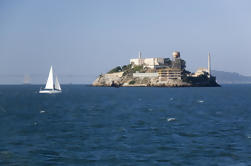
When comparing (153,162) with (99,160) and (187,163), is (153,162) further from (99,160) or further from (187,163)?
(99,160)

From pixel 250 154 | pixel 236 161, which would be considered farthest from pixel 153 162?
pixel 250 154

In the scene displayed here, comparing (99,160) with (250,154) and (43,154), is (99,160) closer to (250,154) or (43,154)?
(43,154)

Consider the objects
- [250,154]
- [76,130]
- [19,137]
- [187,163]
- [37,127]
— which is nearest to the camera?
[187,163]

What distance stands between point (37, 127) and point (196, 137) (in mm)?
22955

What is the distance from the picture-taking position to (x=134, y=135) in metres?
42.1

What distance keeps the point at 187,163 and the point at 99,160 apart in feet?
25.6

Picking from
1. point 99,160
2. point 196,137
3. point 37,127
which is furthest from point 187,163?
point 37,127

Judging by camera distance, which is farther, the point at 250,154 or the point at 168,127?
the point at 168,127

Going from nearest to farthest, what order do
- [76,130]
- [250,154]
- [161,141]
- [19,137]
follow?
[250,154] → [161,141] → [19,137] → [76,130]

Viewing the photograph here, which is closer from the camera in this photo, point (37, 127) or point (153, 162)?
point (153, 162)

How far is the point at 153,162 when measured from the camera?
98.1ft

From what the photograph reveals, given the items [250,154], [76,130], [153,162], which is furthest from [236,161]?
[76,130]

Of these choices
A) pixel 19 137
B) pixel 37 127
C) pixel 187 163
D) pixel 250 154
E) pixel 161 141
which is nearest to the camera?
pixel 187 163

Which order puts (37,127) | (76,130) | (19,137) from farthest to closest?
(37,127) → (76,130) → (19,137)
